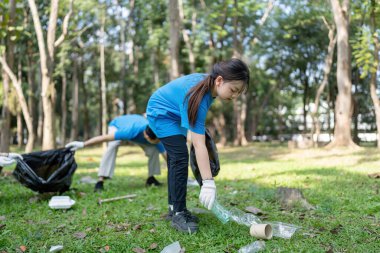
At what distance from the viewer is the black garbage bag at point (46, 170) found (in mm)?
4469

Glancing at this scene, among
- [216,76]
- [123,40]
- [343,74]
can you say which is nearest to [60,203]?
[216,76]

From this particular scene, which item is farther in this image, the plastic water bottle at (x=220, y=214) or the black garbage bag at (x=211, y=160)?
the black garbage bag at (x=211, y=160)

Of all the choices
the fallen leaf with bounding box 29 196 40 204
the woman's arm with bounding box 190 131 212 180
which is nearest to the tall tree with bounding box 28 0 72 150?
the fallen leaf with bounding box 29 196 40 204

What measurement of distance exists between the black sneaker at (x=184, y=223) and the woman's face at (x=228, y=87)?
1.03 metres

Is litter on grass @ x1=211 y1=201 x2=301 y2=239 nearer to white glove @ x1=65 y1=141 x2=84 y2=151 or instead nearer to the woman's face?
the woman's face

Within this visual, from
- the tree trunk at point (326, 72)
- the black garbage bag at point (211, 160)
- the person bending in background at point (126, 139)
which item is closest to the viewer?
the black garbage bag at point (211, 160)

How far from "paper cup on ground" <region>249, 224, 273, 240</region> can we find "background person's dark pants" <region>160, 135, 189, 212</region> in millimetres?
686

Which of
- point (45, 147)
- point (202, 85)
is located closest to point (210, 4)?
point (45, 147)

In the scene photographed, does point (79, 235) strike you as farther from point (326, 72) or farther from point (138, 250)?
point (326, 72)

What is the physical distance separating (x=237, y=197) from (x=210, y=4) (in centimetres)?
1433

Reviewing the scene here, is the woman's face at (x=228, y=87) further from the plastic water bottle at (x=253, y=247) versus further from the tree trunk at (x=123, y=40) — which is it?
the tree trunk at (x=123, y=40)

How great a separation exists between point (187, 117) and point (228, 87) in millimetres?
379

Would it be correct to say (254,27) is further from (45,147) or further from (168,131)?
(168,131)

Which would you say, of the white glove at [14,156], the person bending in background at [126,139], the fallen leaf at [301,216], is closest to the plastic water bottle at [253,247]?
the fallen leaf at [301,216]
